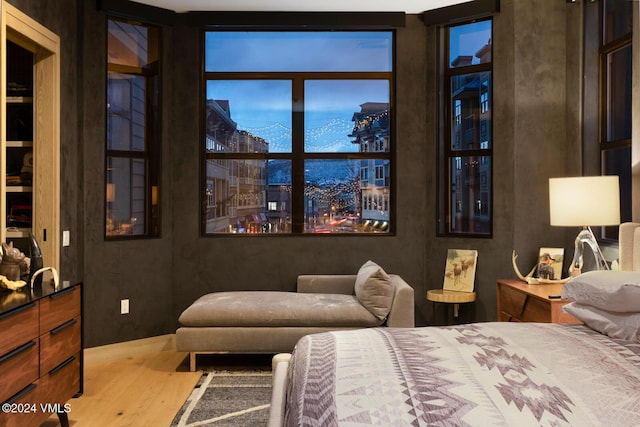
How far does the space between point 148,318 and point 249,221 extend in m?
1.28

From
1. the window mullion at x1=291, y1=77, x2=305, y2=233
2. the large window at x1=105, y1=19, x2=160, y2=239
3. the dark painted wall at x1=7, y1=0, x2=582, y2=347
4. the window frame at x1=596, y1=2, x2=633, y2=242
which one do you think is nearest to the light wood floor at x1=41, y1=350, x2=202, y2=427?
the dark painted wall at x1=7, y1=0, x2=582, y2=347

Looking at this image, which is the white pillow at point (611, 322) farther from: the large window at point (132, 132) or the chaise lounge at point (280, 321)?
the large window at point (132, 132)

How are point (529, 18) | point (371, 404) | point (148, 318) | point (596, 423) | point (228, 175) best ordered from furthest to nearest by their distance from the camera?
point (228, 175) < point (148, 318) < point (529, 18) < point (371, 404) < point (596, 423)

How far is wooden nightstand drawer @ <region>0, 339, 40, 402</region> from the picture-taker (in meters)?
2.31

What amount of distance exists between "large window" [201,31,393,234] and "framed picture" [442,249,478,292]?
712 mm

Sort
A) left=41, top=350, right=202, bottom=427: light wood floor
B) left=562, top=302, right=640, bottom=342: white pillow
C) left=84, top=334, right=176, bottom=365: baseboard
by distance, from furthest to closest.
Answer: left=84, top=334, right=176, bottom=365: baseboard, left=41, top=350, right=202, bottom=427: light wood floor, left=562, top=302, right=640, bottom=342: white pillow

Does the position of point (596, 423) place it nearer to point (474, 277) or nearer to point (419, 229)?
point (474, 277)

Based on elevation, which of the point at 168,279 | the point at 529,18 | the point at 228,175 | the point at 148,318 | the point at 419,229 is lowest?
the point at 148,318

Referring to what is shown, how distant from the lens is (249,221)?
5363mm

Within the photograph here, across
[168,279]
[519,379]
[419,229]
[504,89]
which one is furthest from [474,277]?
[519,379]

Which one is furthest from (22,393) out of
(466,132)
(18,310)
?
(466,132)

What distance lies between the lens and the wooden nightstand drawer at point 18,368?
7.59ft

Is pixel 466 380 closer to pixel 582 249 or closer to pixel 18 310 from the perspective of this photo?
pixel 18 310

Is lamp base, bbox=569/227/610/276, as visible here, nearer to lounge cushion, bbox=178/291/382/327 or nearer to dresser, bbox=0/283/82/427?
lounge cushion, bbox=178/291/382/327
